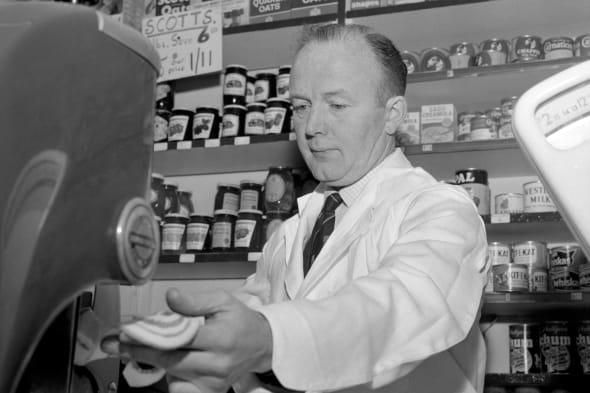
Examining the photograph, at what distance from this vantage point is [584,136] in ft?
2.70

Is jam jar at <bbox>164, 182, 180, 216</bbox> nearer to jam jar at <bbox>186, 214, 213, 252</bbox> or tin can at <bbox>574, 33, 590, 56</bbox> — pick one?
jam jar at <bbox>186, 214, 213, 252</bbox>

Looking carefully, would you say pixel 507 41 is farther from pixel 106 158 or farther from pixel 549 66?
pixel 106 158

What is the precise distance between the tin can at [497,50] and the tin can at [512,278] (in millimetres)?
683

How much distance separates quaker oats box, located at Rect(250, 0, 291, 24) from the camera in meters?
3.02

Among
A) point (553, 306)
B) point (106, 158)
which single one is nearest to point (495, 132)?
point (553, 306)

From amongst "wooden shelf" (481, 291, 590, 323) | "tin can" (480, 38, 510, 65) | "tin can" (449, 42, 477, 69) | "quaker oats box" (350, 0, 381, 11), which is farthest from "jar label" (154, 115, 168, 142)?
"wooden shelf" (481, 291, 590, 323)

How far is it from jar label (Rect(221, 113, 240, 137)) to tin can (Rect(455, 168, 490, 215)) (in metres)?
0.81

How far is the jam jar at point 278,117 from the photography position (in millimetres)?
2766

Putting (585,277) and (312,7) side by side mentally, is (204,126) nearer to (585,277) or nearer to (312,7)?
(312,7)

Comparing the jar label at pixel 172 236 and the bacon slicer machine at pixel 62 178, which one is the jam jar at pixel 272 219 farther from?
the bacon slicer machine at pixel 62 178

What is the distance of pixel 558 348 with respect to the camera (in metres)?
2.43

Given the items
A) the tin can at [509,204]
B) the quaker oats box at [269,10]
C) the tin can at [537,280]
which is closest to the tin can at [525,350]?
the tin can at [537,280]

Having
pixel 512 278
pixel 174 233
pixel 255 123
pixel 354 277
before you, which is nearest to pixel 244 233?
pixel 174 233

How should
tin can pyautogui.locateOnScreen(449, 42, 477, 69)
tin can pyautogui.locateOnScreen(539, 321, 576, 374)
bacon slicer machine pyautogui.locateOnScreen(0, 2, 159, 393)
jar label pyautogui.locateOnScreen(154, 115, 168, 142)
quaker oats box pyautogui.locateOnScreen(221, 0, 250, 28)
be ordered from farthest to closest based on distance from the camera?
quaker oats box pyautogui.locateOnScreen(221, 0, 250, 28) < jar label pyautogui.locateOnScreen(154, 115, 168, 142) < tin can pyautogui.locateOnScreen(449, 42, 477, 69) < tin can pyautogui.locateOnScreen(539, 321, 576, 374) < bacon slicer machine pyautogui.locateOnScreen(0, 2, 159, 393)
